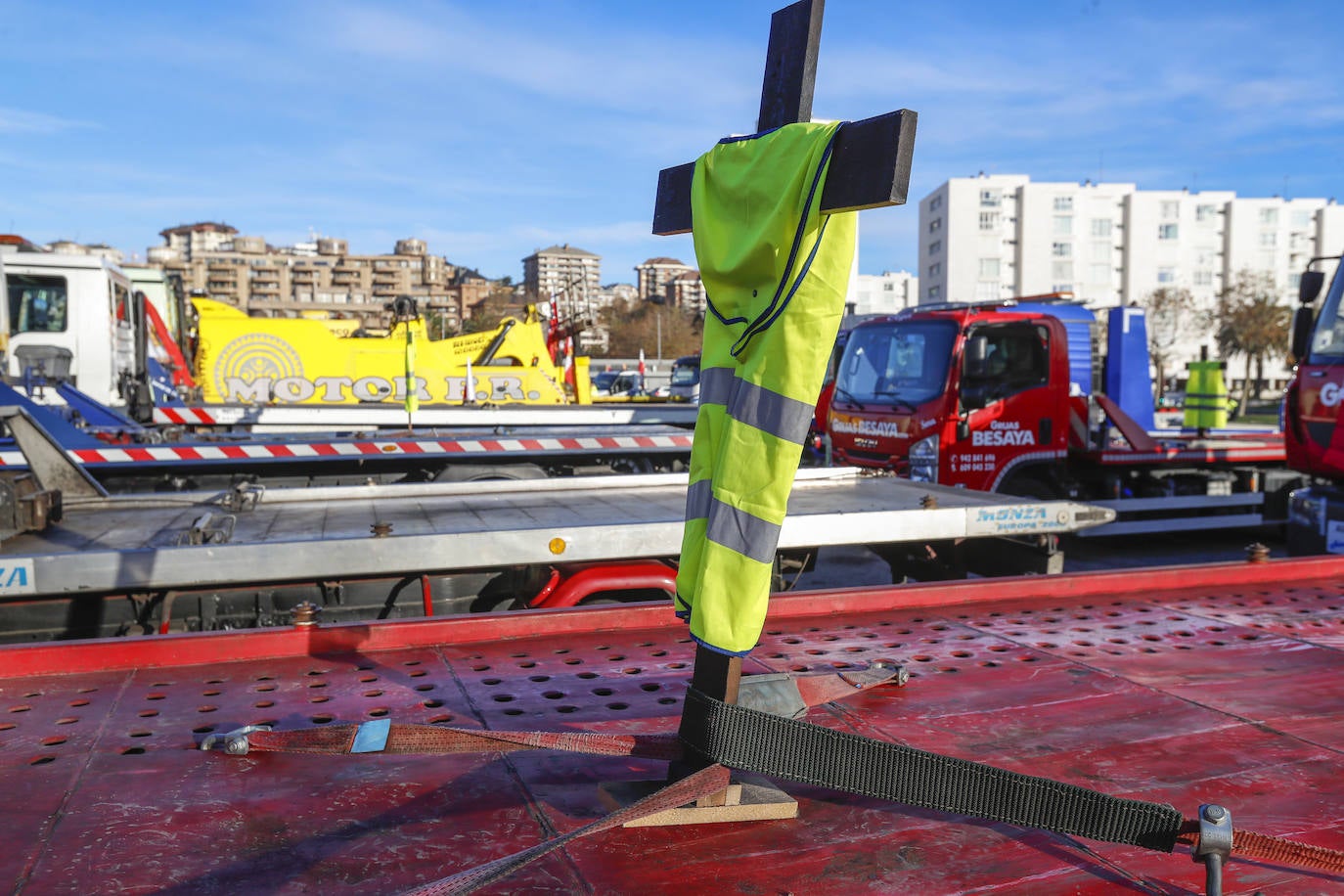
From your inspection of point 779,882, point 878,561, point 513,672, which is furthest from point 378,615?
Answer: point 878,561

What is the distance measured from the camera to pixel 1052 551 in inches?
230

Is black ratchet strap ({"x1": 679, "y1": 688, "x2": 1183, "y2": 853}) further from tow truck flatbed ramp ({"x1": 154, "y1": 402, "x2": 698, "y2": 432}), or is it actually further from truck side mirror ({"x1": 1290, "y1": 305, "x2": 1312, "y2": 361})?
tow truck flatbed ramp ({"x1": 154, "y1": 402, "x2": 698, "y2": 432})

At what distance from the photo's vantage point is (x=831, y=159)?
1.84 meters

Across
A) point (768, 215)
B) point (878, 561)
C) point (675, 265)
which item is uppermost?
point (675, 265)

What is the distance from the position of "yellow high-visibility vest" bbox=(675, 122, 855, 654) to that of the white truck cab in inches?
445

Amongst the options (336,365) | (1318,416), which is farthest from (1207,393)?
(336,365)

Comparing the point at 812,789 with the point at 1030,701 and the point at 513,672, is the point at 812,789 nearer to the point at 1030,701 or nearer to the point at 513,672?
the point at 1030,701

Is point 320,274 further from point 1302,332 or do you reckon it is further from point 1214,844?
point 1214,844

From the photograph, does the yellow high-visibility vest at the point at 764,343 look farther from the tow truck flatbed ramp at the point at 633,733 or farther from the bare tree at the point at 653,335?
the bare tree at the point at 653,335

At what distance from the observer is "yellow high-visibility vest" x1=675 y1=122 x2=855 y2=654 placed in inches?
74.2

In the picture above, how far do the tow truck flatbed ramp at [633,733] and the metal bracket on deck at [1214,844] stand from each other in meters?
0.11

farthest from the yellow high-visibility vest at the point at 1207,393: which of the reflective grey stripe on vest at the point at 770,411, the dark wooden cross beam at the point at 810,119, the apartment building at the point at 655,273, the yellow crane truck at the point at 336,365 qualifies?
the apartment building at the point at 655,273

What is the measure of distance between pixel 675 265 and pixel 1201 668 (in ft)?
555

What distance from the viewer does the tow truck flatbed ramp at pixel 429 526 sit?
4105 millimetres
